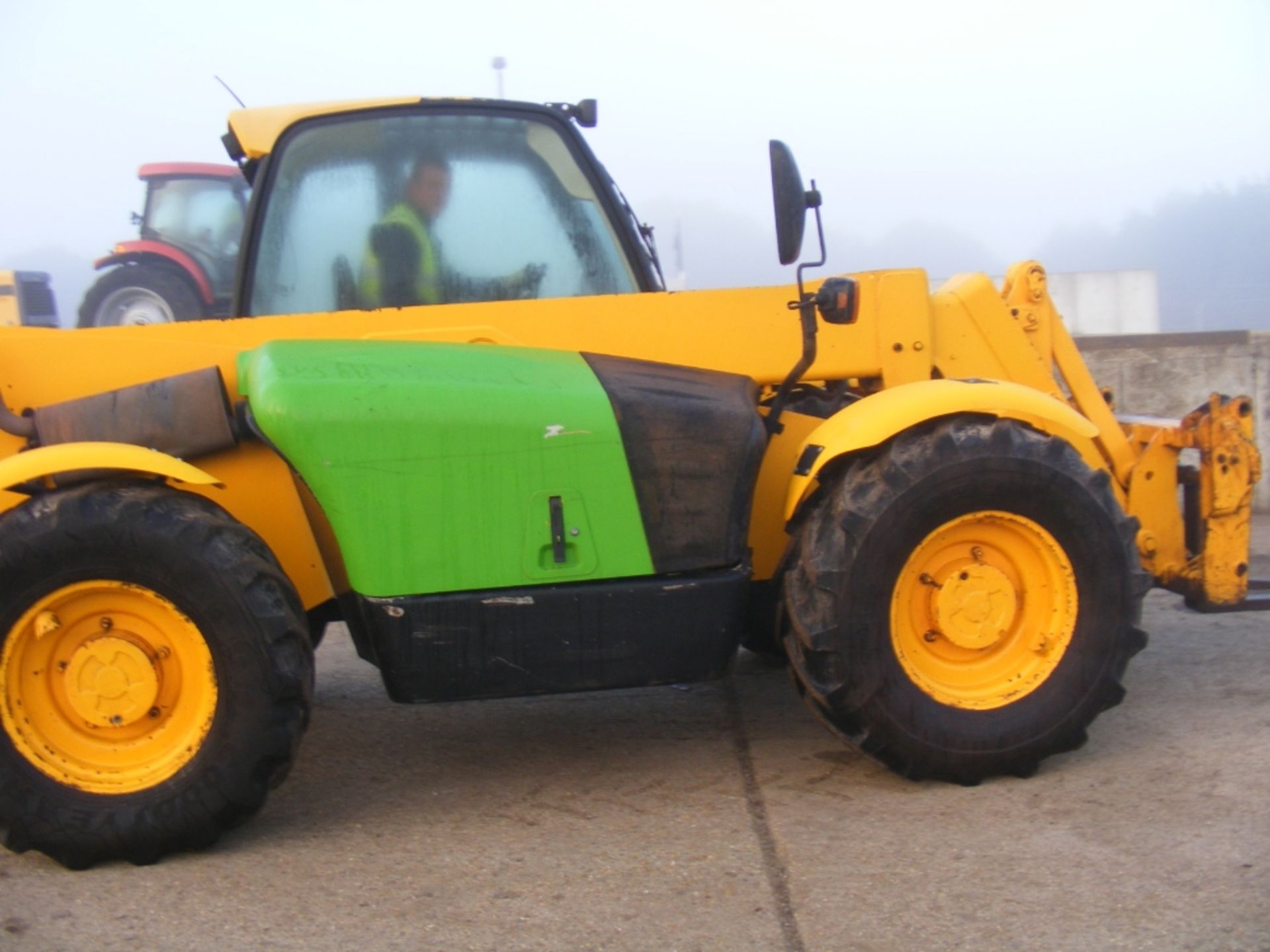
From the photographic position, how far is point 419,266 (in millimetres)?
4539

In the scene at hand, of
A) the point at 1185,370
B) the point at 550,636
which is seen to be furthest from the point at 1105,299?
the point at 550,636

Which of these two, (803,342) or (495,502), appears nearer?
(495,502)

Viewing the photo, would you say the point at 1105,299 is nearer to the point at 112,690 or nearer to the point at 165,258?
the point at 165,258

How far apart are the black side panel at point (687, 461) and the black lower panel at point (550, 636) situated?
0.10 meters

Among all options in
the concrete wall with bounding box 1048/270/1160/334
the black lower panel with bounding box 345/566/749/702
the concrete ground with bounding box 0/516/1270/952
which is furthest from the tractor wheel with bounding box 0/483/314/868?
the concrete wall with bounding box 1048/270/1160/334

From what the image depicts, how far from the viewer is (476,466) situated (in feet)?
12.7

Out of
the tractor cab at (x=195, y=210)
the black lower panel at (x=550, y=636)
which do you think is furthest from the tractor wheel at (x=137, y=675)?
the tractor cab at (x=195, y=210)

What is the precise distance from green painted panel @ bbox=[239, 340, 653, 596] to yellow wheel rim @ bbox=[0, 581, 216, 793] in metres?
0.52

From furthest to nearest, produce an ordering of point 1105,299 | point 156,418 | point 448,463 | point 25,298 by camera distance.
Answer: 1. point 1105,299
2. point 25,298
3. point 156,418
4. point 448,463

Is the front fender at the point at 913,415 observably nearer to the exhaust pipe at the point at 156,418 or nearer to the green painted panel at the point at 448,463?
the green painted panel at the point at 448,463

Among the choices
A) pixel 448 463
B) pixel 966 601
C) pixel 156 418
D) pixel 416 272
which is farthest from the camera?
pixel 416 272

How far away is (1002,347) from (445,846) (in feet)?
7.99

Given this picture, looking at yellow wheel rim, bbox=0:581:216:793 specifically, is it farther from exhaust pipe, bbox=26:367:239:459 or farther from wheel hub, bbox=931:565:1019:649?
wheel hub, bbox=931:565:1019:649

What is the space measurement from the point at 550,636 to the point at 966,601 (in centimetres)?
123
